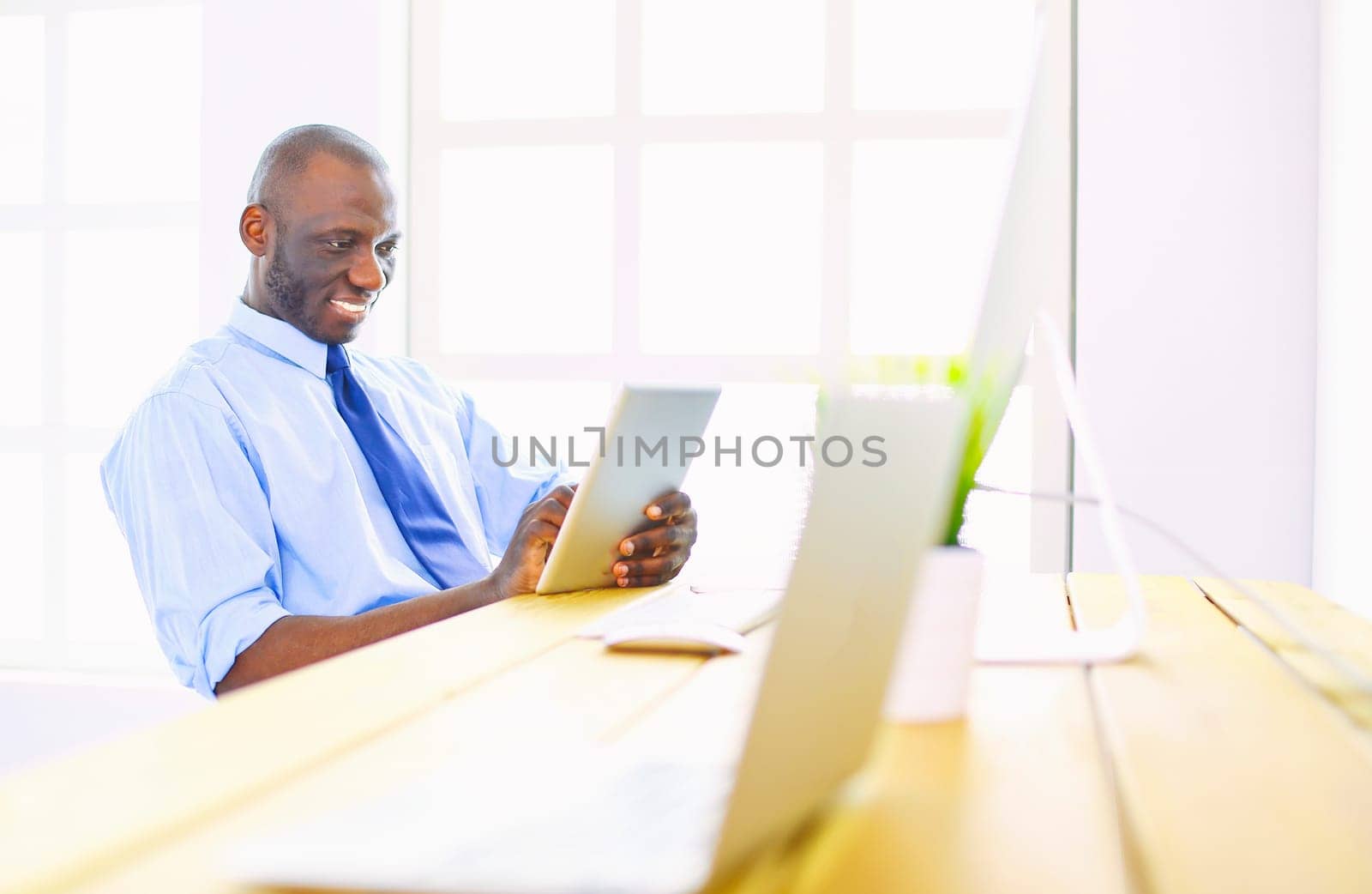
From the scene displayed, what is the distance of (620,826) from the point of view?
1.79 ft

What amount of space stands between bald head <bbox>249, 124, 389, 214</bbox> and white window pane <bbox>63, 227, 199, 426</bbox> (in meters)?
1.76

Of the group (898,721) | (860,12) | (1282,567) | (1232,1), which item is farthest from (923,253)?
(898,721)

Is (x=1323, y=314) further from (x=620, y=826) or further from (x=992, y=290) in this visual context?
(x=620, y=826)

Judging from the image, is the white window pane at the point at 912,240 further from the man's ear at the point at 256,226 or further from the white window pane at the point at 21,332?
the white window pane at the point at 21,332

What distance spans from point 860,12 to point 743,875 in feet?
10.4

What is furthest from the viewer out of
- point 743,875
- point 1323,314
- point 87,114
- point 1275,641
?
point 87,114

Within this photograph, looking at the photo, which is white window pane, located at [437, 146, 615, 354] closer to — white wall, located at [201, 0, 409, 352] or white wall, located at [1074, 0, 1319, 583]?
white wall, located at [201, 0, 409, 352]

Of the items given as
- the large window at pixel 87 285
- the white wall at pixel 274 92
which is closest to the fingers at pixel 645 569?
the white wall at pixel 274 92

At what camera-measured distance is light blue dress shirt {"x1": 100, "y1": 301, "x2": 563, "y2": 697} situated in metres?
1.55

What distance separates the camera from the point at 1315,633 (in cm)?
123

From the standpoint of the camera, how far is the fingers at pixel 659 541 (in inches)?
61.1

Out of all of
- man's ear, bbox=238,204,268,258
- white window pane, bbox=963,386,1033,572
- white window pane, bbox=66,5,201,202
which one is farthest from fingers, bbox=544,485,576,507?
white window pane, bbox=66,5,201,202

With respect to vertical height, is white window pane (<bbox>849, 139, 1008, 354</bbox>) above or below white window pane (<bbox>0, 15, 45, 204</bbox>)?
below

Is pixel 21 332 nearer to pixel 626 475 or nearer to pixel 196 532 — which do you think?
pixel 196 532
